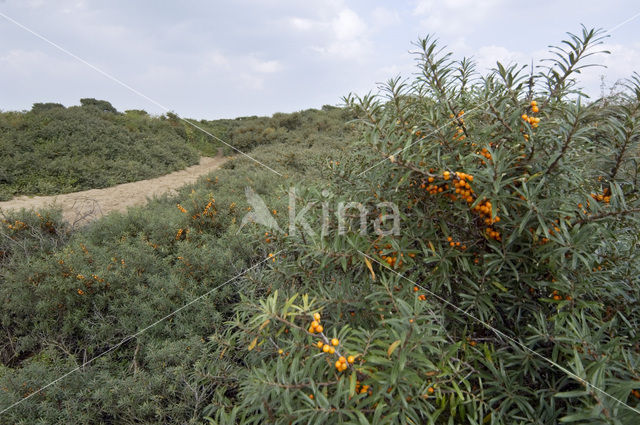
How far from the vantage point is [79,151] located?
9.81 m

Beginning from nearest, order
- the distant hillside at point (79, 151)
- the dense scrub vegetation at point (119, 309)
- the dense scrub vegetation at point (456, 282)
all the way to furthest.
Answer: the dense scrub vegetation at point (456, 282), the dense scrub vegetation at point (119, 309), the distant hillside at point (79, 151)

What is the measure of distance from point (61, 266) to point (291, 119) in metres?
14.1

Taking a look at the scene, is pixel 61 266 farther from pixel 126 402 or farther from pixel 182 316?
pixel 126 402

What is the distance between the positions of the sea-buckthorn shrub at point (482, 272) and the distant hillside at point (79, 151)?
868cm

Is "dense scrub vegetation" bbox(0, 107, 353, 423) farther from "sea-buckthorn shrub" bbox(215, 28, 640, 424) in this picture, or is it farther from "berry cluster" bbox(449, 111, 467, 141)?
"berry cluster" bbox(449, 111, 467, 141)

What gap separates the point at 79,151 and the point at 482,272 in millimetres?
11369

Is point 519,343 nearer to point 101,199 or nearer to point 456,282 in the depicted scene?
point 456,282

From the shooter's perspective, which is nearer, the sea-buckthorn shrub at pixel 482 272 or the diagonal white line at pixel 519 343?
the diagonal white line at pixel 519 343

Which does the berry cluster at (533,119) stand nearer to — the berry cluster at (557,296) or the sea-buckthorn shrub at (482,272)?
the sea-buckthorn shrub at (482,272)

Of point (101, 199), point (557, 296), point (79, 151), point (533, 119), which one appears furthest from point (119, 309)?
point (79, 151)

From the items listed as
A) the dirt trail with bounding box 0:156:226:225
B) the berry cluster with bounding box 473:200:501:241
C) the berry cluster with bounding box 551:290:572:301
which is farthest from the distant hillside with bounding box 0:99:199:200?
the berry cluster with bounding box 551:290:572:301

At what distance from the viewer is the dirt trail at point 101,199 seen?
637 cm

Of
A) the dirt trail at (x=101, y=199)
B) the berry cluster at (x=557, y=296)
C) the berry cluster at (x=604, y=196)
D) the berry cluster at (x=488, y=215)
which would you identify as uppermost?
the berry cluster at (x=604, y=196)

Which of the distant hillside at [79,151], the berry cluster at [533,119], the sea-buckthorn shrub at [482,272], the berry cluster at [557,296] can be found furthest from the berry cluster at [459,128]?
the distant hillside at [79,151]
